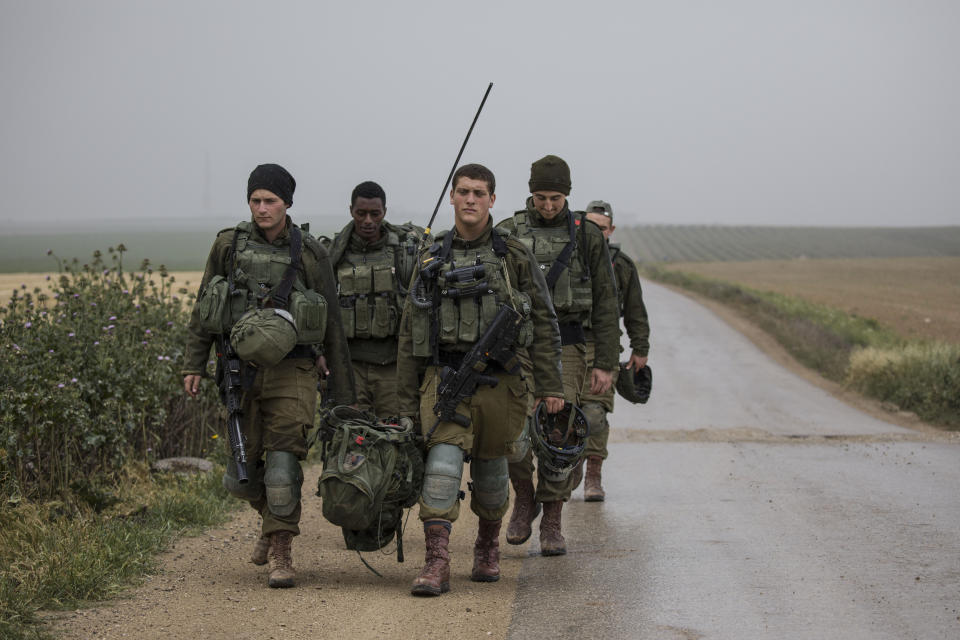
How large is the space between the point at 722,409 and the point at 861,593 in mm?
8922

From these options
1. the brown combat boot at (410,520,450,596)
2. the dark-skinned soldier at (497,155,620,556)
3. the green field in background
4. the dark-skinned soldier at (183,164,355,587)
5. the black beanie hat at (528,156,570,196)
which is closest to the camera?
the brown combat boot at (410,520,450,596)

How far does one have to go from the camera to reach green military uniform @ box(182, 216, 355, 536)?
6129 mm

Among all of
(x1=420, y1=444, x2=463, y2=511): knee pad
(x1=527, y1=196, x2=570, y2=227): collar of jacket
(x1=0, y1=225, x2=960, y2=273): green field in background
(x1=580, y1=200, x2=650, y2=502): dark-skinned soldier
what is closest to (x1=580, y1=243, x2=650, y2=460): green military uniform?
(x1=580, y1=200, x2=650, y2=502): dark-skinned soldier

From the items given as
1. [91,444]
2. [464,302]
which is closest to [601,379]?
[464,302]

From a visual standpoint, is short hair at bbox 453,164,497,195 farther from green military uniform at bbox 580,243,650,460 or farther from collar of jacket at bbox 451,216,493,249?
green military uniform at bbox 580,243,650,460

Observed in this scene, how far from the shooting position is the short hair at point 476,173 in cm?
605

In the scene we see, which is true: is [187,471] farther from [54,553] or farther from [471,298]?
[471,298]

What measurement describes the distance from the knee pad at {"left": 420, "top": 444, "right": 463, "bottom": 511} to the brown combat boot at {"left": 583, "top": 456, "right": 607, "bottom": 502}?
3132 millimetres

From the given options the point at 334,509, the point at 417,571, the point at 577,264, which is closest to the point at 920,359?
the point at 577,264

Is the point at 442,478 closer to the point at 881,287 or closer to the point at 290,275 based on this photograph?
the point at 290,275

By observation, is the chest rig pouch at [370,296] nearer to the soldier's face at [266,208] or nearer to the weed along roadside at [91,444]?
the soldier's face at [266,208]

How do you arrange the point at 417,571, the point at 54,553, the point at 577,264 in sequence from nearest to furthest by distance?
the point at 54,553 → the point at 417,571 → the point at 577,264

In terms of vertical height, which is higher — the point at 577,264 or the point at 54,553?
the point at 577,264

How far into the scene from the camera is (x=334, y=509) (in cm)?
561
